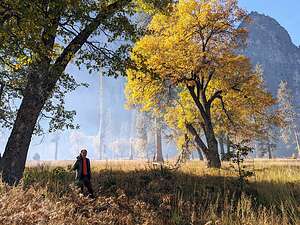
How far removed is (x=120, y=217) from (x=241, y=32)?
53.0 ft

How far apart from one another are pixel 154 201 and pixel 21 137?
454 cm

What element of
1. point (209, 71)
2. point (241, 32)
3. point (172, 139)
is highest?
point (241, 32)

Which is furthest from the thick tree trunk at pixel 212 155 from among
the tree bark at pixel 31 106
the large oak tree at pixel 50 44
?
the tree bark at pixel 31 106

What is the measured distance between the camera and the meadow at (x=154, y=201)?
5.32 m

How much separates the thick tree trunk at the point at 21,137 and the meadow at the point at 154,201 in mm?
528

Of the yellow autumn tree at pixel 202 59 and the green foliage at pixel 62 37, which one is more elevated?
the yellow autumn tree at pixel 202 59

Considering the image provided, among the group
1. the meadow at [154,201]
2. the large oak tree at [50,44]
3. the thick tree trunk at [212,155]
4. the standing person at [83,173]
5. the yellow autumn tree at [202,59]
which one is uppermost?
the yellow autumn tree at [202,59]

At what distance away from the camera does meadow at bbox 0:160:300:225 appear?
5320 mm

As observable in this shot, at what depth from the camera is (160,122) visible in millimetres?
55625

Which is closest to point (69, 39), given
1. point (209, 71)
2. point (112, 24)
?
point (112, 24)

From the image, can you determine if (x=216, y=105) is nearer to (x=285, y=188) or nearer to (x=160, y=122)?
(x=285, y=188)

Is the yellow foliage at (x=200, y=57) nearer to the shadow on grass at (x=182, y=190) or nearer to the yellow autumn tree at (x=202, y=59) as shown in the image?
the yellow autumn tree at (x=202, y=59)

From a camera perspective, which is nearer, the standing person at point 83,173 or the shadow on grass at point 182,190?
the shadow on grass at point 182,190

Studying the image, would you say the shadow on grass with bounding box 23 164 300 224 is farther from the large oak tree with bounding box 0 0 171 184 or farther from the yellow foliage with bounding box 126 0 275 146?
the yellow foliage with bounding box 126 0 275 146
